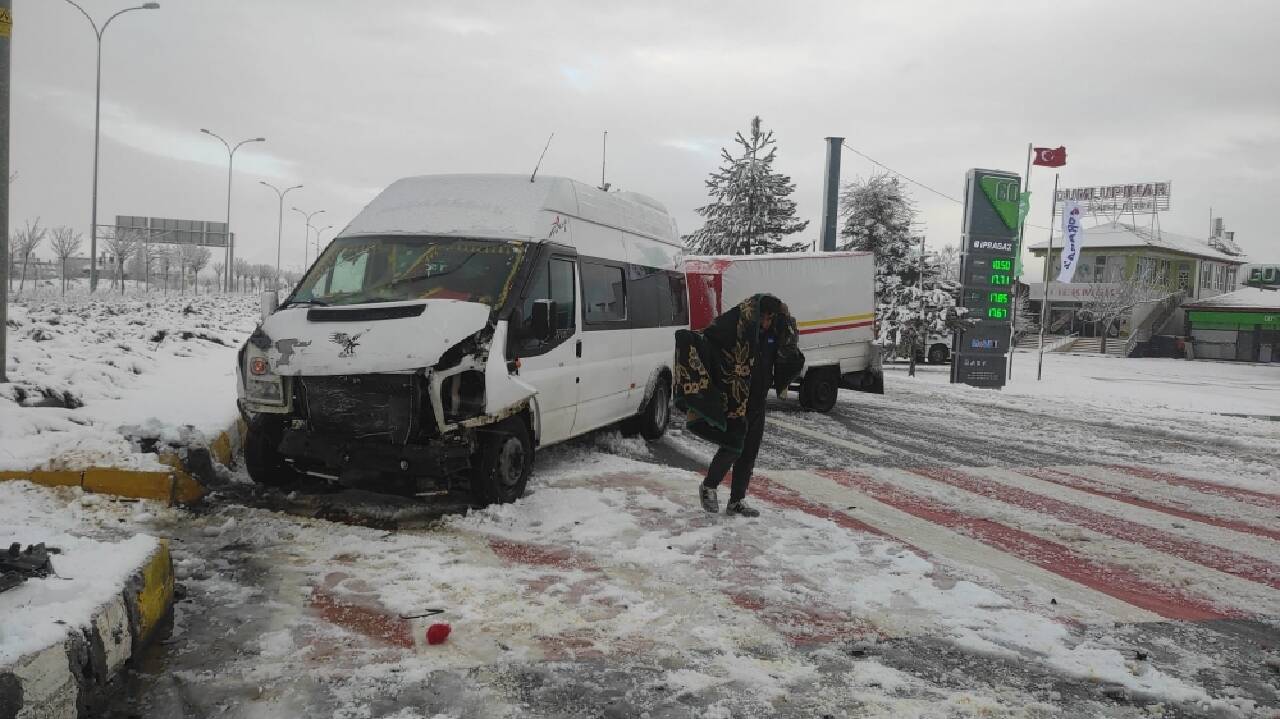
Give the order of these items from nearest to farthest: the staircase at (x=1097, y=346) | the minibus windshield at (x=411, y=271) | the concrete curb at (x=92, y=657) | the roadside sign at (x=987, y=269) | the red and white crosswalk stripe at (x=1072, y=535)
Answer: the concrete curb at (x=92, y=657) < the red and white crosswalk stripe at (x=1072, y=535) < the minibus windshield at (x=411, y=271) < the roadside sign at (x=987, y=269) < the staircase at (x=1097, y=346)

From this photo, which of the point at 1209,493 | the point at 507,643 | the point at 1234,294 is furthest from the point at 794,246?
the point at 1234,294

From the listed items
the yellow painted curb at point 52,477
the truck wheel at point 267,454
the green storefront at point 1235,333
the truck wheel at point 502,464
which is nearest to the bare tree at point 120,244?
the yellow painted curb at point 52,477

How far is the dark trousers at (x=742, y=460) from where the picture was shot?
242 inches

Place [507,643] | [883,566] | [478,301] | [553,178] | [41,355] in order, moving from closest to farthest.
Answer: [507,643], [883,566], [478,301], [553,178], [41,355]

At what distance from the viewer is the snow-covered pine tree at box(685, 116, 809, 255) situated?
32.6m

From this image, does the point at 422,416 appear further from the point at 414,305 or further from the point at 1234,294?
the point at 1234,294

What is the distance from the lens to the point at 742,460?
244 inches

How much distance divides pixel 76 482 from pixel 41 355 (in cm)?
473

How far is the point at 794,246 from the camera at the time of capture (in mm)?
33406

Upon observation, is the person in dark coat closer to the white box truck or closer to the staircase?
the white box truck

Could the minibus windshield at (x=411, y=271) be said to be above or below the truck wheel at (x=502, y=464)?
above

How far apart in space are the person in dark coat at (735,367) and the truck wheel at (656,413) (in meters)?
3.32

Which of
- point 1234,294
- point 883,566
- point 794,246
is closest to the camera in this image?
point 883,566

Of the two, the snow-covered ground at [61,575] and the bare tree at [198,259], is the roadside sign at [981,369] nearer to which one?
the snow-covered ground at [61,575]
